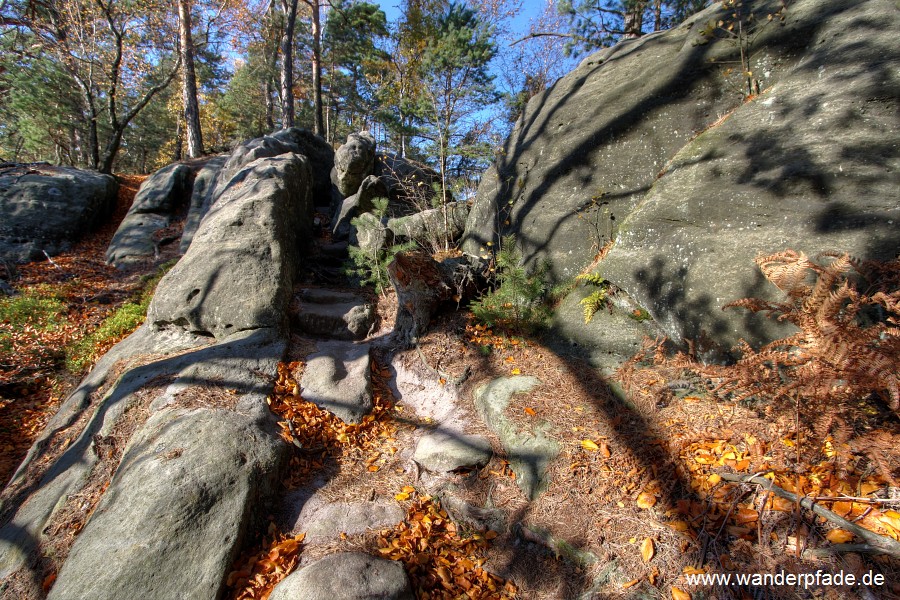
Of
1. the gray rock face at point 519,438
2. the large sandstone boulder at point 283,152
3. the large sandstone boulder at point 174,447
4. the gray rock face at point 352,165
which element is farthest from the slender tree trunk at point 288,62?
the gray rock face at point 519,438

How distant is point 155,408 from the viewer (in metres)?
3.83

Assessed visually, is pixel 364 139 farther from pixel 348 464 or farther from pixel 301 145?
pixel 348 464

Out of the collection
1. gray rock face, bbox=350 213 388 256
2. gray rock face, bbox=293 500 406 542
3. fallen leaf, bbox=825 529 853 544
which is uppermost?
gray rock face, bbox=350 213 388 256

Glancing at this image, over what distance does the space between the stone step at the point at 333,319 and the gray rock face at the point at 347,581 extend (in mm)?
3209

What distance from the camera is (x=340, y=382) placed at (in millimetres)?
4473

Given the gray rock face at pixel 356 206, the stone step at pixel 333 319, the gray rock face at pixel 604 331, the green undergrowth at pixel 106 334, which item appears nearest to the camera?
the gray rock face at pixel 604 331

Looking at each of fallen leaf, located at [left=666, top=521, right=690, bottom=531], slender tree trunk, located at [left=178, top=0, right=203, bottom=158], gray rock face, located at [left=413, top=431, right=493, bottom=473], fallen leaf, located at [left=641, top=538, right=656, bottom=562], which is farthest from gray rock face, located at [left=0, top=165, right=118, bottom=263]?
fallen leaf, located at [left=666, top=521, right=690, bottom=531]

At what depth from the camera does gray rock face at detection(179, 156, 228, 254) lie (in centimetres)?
887

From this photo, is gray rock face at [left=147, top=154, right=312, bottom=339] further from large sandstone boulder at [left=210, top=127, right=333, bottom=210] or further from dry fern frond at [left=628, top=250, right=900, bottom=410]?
dry fern frond at [left=628, top=250, right=900, bottom=410]

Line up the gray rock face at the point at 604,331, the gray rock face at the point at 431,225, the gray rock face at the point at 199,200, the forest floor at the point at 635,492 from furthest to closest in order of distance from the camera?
the gray rock face at the point at 199,200 < the gray rock face at the point at 431,225 < the gray rock face at the point at 604,331 < the forest floor at the point at 635,492

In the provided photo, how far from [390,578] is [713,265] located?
149 inches

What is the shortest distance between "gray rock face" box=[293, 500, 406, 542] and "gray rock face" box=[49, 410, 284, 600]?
17.4 inches

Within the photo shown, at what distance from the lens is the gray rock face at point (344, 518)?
3.00m

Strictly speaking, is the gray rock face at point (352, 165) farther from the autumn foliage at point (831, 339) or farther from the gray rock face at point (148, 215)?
the autumn foliage at point (831, 339)
